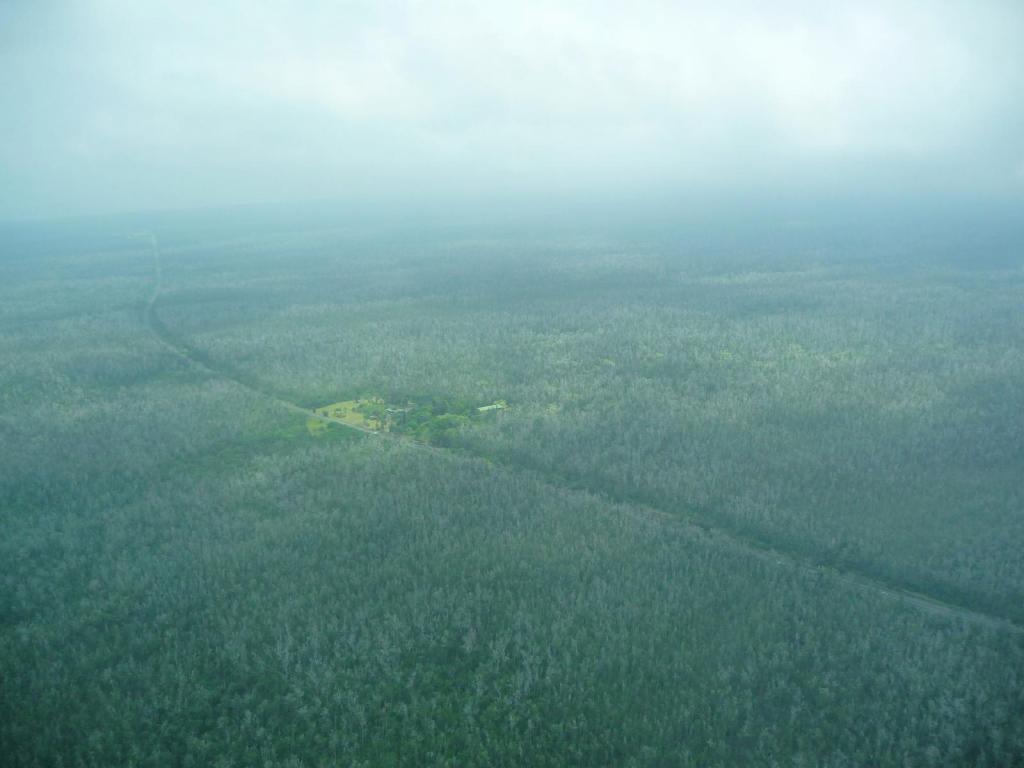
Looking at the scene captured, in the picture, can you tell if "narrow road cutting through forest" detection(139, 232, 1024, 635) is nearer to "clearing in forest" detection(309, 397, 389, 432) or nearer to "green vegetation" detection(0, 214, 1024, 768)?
"green vegetation" detection(0, 214, 1024, 768)

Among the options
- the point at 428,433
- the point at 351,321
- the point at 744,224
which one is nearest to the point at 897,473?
the point at 428,433

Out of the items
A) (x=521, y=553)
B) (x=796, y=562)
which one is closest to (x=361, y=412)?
(x=521, y=553)

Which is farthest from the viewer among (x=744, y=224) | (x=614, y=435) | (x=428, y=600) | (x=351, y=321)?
(x=744, y=224)

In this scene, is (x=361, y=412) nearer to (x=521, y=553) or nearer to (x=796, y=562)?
(x=521, y=553)

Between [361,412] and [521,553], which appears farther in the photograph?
[361,412]

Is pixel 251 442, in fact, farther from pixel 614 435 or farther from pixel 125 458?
pixel 614 435

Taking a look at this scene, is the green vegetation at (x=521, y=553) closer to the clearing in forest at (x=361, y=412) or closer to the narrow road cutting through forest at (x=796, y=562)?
the narrow road cutting through forest at (x=796, y=562)

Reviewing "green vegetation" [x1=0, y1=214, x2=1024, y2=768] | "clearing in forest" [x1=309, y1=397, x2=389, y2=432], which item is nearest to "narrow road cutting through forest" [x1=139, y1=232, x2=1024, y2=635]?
"green vegetation" [x1=0, y1=214, x2=1024, y2=768]

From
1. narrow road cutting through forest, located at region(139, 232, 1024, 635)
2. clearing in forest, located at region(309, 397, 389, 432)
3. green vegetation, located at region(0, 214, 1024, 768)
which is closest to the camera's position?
green vegetation, located at region(0, 214, 1024, 768)
